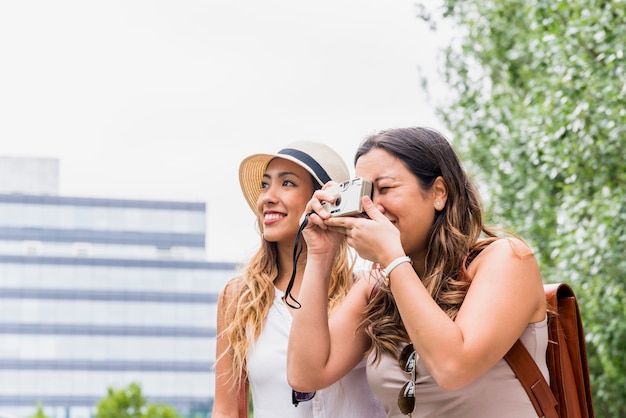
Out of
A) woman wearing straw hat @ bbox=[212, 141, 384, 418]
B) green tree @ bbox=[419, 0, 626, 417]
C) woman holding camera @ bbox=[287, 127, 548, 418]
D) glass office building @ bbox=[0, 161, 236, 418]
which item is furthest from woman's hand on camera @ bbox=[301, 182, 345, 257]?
glass office building @ bbox=[0, 161, 236, 418]

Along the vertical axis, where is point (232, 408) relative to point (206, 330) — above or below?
above

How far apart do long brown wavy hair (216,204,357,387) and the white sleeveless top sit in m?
0.04

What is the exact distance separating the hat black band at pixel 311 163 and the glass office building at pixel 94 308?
6797 cm

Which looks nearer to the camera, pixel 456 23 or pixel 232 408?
pixel 232 408

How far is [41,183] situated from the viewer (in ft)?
258

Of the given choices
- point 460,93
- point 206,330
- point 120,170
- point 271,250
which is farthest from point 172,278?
point 271,250

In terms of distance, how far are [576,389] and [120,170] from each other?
283ft

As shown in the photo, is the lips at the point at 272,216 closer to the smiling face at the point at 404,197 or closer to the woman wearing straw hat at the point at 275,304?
the woman wearing straw hat at the point at 275,304

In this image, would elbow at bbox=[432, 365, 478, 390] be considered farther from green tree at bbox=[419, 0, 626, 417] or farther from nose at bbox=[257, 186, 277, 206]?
green tree at bbox=[419, 0, 626, 417]

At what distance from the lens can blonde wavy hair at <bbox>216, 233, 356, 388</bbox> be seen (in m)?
2.99

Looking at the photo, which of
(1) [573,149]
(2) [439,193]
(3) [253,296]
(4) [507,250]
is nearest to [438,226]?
(2) [439,193]

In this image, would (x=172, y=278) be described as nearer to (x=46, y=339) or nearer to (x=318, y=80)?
(x=46, y=339)

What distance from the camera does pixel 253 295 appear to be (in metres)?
3.09

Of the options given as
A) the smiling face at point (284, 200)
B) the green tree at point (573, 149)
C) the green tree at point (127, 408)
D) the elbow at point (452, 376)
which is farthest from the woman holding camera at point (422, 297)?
the green tree at point (127, 408)
